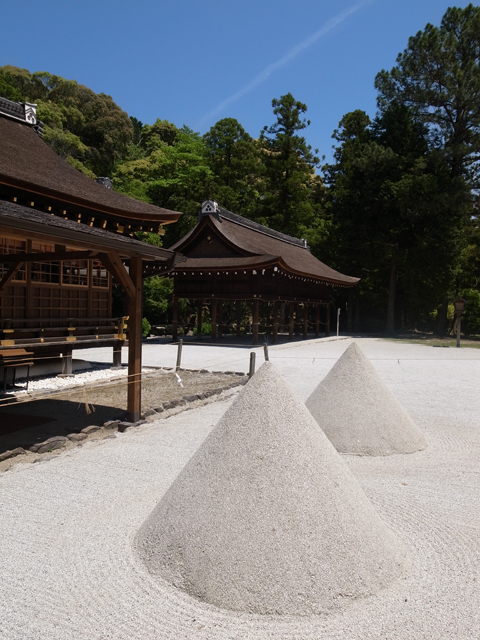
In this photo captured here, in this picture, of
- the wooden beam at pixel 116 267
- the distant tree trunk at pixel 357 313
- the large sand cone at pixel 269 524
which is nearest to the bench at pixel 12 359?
the wooden beam at pixel 116 267

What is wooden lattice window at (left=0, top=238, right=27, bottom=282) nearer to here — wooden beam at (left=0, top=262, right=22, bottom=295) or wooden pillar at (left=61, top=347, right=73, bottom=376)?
wooden beam at (left=0, top=262, right=22, bottom=295)

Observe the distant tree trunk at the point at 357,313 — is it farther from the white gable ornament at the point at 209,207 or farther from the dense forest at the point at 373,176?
the white gable ornament at the point at 209,207

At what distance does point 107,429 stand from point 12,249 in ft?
17.1

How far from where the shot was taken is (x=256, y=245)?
22.5m

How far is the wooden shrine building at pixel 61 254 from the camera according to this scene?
7.00m

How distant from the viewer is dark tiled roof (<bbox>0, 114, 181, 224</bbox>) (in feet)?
26.8

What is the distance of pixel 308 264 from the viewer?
26359mm

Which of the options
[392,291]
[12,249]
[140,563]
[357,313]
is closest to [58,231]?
[140,563]

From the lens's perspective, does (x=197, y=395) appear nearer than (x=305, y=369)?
Yes

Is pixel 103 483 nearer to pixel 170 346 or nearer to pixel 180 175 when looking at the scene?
pixel 170 346

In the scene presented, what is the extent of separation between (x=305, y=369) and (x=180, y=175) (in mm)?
19836

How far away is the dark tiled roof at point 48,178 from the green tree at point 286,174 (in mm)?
22604

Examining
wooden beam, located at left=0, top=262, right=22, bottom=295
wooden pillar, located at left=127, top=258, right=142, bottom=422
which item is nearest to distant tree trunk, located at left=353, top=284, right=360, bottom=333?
wooden beam, located at left=0, top=262, right=22, bottom=295

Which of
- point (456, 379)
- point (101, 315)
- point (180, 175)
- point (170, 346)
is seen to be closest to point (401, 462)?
point (456, 379)
